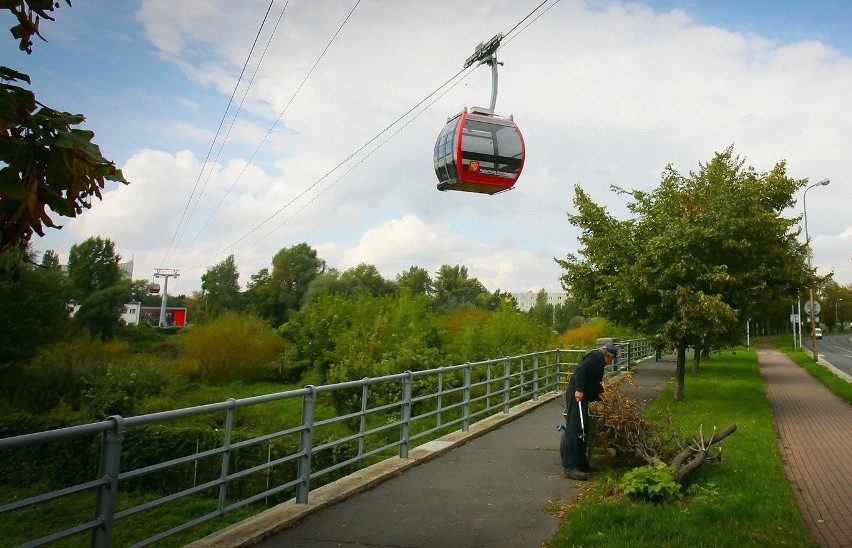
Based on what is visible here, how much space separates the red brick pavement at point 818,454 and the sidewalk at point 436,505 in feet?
7.91

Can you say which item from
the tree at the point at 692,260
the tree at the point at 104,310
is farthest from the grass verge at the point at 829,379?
the tree at the point at 104,310

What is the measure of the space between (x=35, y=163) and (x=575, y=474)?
6848mm

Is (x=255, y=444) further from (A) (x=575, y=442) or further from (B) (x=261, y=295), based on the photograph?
(B) (x=261, y=295)

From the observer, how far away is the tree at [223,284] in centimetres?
9456

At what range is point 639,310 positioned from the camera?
16672 millimetres

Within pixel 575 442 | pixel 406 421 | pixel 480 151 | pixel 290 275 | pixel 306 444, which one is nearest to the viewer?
pixel 306 444

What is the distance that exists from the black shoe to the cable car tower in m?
7.18

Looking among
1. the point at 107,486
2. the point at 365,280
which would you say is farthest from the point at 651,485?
the point at 365,280

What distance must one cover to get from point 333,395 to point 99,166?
798 inches

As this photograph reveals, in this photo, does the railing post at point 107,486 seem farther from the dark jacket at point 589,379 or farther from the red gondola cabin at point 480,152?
the red gondola cabin at point 480,152

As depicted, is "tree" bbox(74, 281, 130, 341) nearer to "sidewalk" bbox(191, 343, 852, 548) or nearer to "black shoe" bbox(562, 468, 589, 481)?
"sidewalk" bbox(191, 343, 852, 548)

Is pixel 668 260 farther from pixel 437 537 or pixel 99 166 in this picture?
pixel 99 166

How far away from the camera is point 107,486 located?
456 cm

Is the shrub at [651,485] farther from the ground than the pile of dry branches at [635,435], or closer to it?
closer to it
